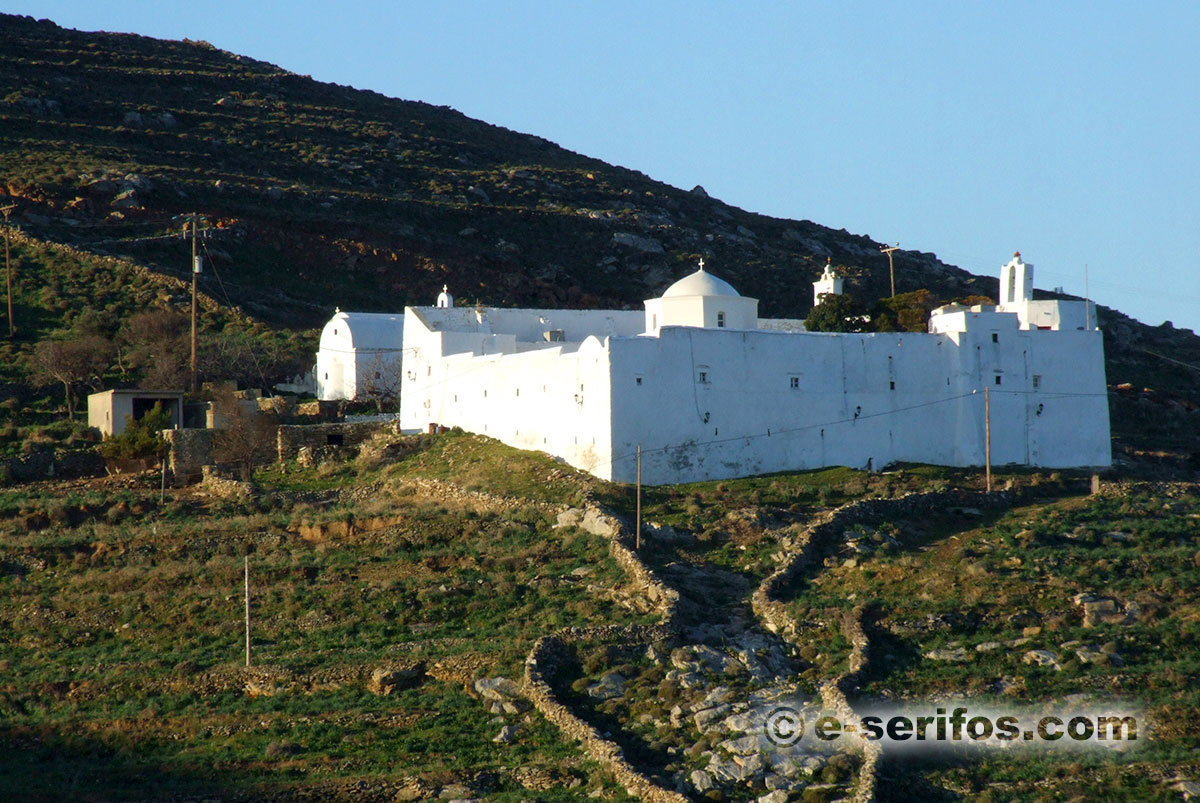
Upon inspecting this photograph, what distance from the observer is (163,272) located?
214 feet

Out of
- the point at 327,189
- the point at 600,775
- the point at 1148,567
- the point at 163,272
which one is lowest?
the point at 600,775

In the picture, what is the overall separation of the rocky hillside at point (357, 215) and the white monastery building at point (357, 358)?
11.7 meters

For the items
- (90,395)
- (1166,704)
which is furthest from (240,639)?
(90,395)

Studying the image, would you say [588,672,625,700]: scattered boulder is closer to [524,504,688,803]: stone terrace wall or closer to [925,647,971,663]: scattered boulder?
[524,504,688,803]: stone terrace wall

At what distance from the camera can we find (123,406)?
4728 centimetres

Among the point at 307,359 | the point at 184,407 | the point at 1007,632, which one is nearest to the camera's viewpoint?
the point at 1007,632

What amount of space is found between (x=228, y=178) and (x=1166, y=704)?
228 feet

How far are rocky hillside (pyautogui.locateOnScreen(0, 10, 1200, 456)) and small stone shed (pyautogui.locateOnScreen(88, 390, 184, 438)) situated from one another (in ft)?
37.5

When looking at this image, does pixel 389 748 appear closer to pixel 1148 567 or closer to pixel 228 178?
pixel 1148 567

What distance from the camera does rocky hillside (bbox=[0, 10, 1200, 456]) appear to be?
70.1m

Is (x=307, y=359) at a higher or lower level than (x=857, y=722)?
higher

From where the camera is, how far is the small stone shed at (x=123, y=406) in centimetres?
4703

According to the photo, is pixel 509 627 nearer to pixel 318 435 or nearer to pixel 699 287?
pixel 318 435

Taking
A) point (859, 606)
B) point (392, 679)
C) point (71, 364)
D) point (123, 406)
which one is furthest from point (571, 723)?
point (71, 364)
